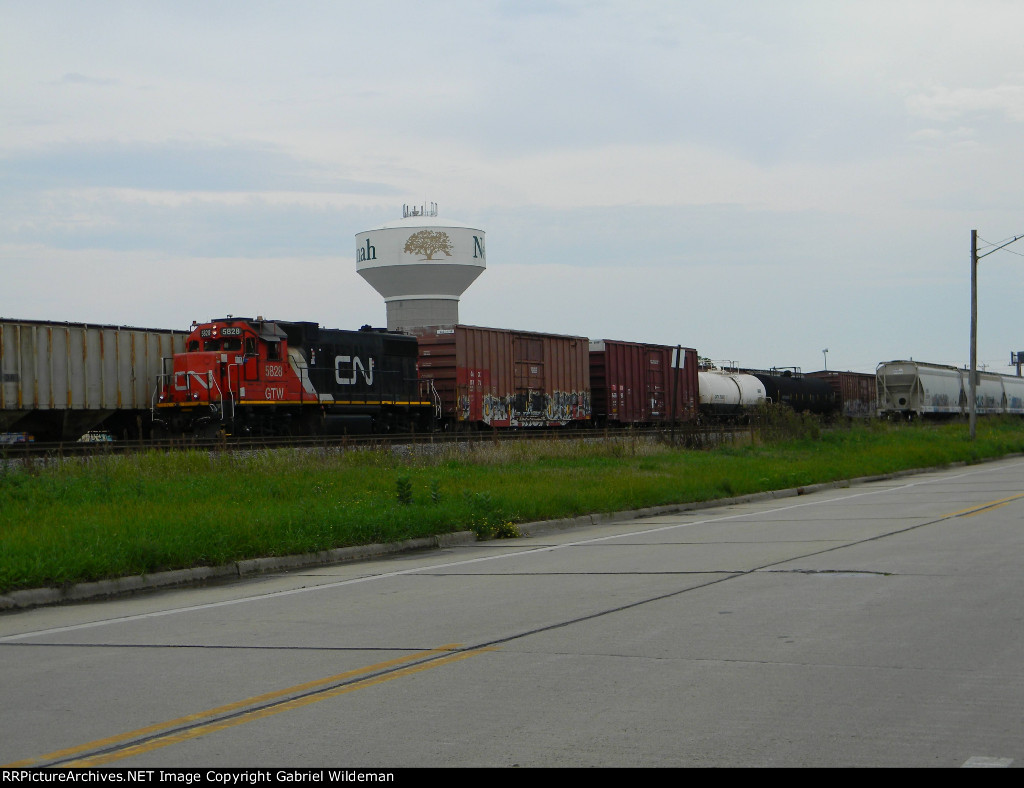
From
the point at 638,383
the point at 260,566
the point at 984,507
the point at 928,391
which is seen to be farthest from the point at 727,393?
the point at 260,566

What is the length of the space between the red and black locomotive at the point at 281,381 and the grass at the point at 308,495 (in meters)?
6.62

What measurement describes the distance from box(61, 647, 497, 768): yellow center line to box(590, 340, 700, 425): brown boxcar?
35.0 metres

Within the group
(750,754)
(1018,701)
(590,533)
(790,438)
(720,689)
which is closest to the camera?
(750,754)

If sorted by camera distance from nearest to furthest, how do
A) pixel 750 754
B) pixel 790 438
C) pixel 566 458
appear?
pixel 750 754
pixel 566 458
pixel 790 438

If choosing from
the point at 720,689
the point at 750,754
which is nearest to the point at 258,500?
the point at 720,689

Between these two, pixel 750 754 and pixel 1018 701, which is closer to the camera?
pixel 750 754

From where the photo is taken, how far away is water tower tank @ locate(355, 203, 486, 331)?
82.4 meters

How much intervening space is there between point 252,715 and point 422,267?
7755 cm

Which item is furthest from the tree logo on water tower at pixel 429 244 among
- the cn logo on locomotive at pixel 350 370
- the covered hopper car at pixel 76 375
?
the covered hopper car at pixel 76 375

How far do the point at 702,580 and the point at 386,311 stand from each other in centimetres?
7639

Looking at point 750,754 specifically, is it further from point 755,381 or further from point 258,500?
point 755,381

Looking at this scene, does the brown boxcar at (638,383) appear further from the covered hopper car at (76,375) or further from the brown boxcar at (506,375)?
the covered hopper car at (76,375)

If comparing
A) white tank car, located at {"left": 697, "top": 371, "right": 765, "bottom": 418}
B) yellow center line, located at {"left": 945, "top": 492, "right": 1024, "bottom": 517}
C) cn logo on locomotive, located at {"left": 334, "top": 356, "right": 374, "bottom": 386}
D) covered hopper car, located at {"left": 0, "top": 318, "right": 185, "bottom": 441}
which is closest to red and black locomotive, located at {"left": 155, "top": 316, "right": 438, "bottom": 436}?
cn logo on locomotive, located at {"left": 334, "top": 356, "right": 374, "bottom": 386}
